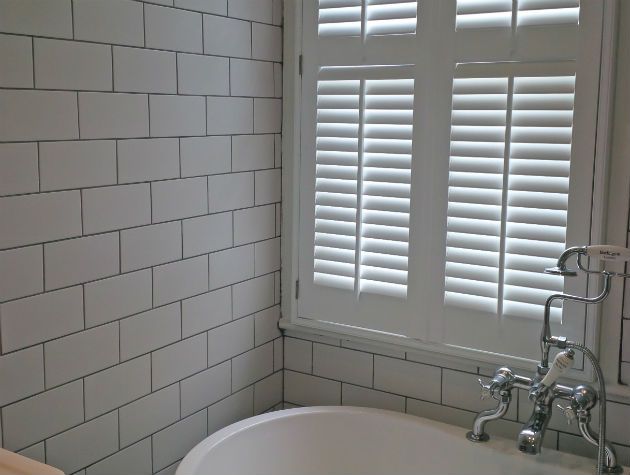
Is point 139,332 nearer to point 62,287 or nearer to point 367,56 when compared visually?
point 62,287

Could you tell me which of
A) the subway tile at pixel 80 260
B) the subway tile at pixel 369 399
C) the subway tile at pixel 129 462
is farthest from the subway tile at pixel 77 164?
the subway tile at pixel 369 399

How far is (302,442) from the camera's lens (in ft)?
7.44

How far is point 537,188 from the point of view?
6.48ft

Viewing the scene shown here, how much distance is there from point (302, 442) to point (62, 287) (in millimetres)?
881

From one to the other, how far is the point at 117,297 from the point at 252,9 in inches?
35.9

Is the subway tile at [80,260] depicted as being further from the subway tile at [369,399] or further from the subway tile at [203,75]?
the subway tile at [369,399]

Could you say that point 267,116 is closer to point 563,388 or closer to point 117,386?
point 117,386

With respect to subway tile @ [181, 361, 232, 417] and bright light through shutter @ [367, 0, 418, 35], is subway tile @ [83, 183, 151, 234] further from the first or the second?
bright light through shutter @ [367, 0, 418, 35]

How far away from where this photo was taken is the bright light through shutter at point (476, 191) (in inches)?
79.6

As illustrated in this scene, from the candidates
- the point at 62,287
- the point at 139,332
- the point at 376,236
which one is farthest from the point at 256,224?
the point at 62,287

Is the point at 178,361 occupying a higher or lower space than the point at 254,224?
lower

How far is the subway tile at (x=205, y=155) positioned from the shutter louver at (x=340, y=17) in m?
0.44

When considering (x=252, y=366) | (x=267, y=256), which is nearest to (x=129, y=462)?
(x=252, y=366)

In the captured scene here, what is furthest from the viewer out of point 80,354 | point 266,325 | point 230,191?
point 266,325
